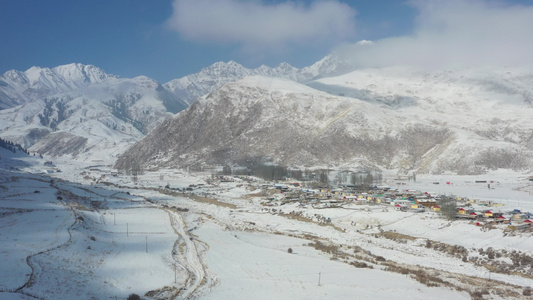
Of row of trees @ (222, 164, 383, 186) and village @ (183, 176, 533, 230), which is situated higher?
row of trees @ (222, 164, 383, 186)

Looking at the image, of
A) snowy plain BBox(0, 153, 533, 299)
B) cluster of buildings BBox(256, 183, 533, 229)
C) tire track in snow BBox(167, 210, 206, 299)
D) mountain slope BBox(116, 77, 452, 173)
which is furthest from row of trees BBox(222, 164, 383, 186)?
tire track in snow BBox(167, 210, 206, 299)

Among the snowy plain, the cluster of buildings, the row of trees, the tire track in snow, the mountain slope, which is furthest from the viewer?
the mountain slope

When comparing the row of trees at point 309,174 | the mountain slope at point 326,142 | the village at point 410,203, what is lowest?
the village at point 410,203

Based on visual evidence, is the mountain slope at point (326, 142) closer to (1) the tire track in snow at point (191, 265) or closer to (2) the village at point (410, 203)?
(2) the village at point (410, 203)

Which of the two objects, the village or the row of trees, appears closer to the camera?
the village

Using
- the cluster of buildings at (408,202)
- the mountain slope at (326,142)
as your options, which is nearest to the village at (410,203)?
the cluster of buildings at (408,202)

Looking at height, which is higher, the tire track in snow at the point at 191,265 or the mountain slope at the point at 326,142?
the mountain slope at the point at 326,142

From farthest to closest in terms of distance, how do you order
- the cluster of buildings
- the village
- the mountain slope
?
the mountain slope → the cluster of buildings → the village

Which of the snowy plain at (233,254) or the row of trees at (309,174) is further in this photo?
the row of trees at (309,174)

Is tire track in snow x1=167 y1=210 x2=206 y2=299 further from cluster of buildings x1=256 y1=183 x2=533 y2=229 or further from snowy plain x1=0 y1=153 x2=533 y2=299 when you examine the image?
cluster of buildings x1=256 y1=183 x2=533 y2=229

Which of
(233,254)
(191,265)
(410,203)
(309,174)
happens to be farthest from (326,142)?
(191,265)

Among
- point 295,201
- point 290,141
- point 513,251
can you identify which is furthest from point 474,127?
point 513,251

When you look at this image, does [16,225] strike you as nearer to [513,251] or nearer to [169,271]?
[169,271]
